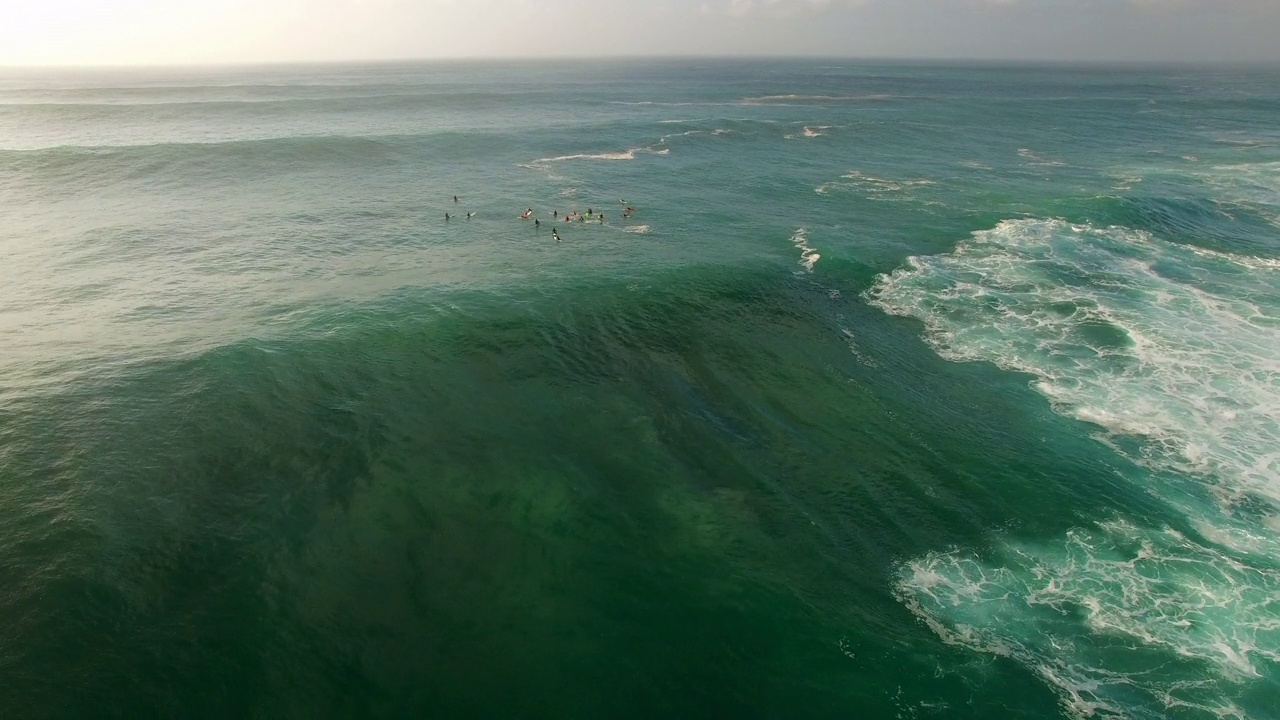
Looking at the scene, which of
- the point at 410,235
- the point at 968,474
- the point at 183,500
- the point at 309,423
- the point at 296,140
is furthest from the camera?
the point at 296,140

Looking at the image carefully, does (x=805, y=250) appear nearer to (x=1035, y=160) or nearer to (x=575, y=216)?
(x=575, y=216)

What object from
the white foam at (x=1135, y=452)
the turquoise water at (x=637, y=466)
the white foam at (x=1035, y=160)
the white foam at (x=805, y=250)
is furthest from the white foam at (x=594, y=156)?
the white foam at (x=1035, y=160)

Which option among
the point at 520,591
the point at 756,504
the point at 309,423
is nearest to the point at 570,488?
the point at 520,591

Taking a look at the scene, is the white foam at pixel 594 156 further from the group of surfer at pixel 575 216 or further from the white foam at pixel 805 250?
the white foam at pixel 805 250

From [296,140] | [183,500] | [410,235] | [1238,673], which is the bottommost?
[1238,673]

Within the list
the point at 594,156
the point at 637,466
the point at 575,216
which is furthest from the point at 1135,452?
the point at 594,156

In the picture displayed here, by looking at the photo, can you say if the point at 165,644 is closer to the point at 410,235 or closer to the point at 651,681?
the point at 651,681

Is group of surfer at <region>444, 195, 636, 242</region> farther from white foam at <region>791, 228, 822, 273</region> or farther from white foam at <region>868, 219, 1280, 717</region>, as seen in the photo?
white foam at <region>868, 219, 1280, 717</region>
